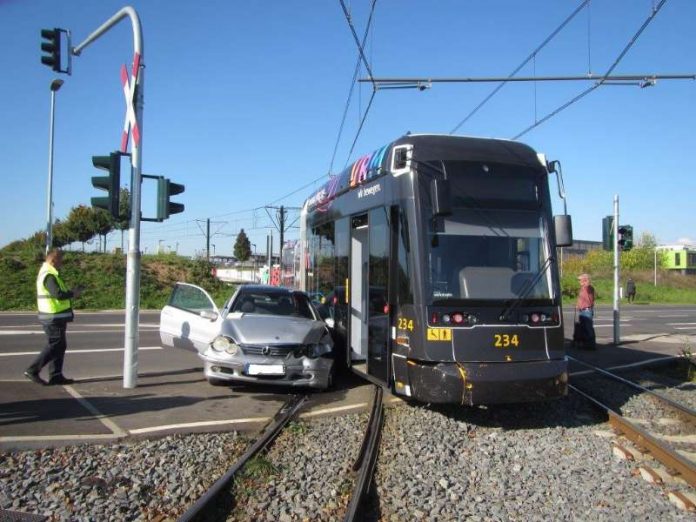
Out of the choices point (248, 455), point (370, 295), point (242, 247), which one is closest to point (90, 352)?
point (370, 295)

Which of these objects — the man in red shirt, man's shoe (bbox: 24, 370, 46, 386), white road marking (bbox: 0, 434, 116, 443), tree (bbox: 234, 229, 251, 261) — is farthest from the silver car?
tree (bbox: 234, 229, 251, 261)

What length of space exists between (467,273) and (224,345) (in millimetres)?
3681

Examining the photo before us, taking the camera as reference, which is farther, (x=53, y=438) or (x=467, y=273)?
(x=467, y=273)

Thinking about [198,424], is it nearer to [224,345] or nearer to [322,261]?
[224,345]

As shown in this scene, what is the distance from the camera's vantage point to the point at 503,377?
680cm

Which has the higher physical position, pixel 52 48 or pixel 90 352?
pixel 52 48

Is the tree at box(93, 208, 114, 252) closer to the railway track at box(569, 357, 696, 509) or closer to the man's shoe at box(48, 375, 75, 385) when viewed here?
the man's shoe at box(48, 375, 75, 385)

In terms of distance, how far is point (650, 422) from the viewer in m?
7.80

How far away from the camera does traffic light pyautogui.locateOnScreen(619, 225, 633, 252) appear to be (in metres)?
16.6

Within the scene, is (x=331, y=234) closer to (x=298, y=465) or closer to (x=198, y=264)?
(x=298, y=465)

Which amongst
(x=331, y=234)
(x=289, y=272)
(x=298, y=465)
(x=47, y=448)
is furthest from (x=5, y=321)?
(x=298, y=465)

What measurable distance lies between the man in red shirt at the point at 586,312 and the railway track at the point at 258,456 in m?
8.99

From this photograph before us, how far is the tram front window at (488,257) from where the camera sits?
717 centimetres

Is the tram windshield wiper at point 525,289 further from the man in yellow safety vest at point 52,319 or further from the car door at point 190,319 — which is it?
the man in yellow safety vest at point 52,319
